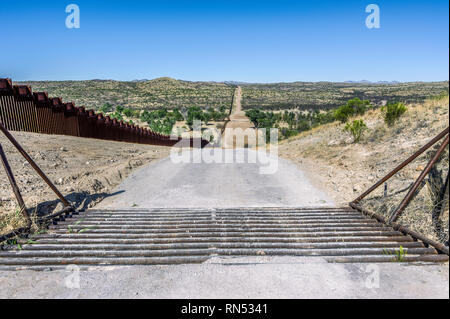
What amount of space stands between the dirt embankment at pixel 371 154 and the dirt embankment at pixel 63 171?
6.24 meters

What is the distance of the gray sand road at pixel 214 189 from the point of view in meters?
7.72

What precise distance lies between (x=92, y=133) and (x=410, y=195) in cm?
1427

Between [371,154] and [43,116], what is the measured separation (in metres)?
11.7

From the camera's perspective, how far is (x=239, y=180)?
10.3 meters

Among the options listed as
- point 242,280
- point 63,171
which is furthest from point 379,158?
point 63,171

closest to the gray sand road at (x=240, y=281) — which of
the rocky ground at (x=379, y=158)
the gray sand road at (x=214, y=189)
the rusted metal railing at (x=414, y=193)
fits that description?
the rusted metal railing at (x=414, y=193)

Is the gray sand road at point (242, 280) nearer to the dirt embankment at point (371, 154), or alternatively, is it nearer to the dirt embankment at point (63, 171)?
the dirt embankment at point (63, 171)

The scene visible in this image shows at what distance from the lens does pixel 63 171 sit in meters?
9.46

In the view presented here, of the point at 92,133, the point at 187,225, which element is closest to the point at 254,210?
the point at 187,225

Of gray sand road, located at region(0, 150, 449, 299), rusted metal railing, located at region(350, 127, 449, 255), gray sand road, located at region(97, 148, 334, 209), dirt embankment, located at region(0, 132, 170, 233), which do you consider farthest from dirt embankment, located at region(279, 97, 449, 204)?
dirt embankment, located at region(0, 132, 170, 233)

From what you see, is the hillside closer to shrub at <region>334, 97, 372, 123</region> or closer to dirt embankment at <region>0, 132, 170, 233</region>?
shrub at <region>334, 97, 372, 123</region>

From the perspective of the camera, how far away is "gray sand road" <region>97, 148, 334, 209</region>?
7.72 meters
